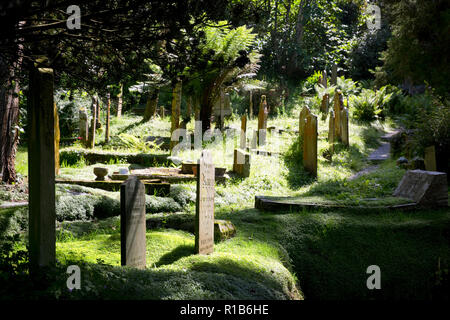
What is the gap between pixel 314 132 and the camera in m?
10.8

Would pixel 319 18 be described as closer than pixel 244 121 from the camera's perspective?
No

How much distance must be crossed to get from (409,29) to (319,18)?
15160 mm

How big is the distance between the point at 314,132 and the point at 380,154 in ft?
15.3

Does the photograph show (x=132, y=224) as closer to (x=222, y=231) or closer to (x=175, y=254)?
(x=175, y=254)

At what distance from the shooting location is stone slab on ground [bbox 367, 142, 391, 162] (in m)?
13.6

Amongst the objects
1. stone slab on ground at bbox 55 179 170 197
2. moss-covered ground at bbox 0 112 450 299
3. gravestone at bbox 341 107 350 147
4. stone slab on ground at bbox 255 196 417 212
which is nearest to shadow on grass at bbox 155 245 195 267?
moss-covered ground at bbox 0 112 450 299

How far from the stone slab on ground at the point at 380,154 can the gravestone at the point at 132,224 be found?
10.5m

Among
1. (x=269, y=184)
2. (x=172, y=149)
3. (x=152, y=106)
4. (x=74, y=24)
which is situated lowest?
(x=269, y=184)

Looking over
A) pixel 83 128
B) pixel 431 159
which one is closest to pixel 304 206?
pixel 431 159

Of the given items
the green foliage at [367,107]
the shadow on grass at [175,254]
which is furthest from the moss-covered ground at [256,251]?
the green foliage at [367,107]

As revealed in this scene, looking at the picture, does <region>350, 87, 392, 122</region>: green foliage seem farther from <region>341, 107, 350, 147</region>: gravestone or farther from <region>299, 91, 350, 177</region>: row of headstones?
<region>341, 107, 350, 147</region>: gravestone

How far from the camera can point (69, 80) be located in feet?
15.5
